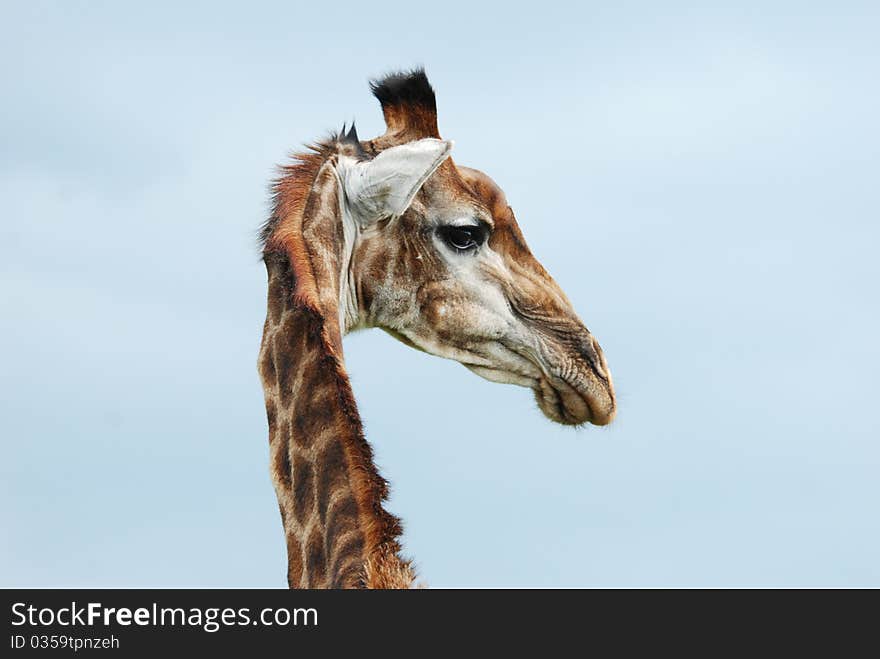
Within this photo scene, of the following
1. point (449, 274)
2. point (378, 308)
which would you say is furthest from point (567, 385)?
point (378, 308)

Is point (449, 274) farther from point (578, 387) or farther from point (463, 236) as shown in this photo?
point (578, 387)

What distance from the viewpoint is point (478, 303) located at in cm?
910

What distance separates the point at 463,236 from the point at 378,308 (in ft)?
2.53

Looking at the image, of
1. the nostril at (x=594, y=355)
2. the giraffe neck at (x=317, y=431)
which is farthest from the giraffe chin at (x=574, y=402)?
the giraffe neck at (x=317, y=431)

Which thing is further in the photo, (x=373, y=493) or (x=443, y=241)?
(x=443, y=241)

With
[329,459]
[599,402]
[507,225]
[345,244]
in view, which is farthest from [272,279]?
[599,402]

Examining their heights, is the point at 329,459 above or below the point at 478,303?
below

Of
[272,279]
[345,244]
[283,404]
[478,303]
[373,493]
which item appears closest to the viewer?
[373,493]

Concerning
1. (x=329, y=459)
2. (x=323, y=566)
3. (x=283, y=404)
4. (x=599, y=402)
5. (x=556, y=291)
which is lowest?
(x=323, y=566)

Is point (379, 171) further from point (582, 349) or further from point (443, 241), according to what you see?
point (582, 349)

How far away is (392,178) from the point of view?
8.41m

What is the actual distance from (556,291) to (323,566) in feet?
10.8

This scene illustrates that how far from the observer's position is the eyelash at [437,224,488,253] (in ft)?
29.4

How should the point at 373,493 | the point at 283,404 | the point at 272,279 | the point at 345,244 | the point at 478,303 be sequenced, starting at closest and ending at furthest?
the point at 373,493
the point at 283,404
the point at 272,279
the point at 345,244
the point at 478,303
